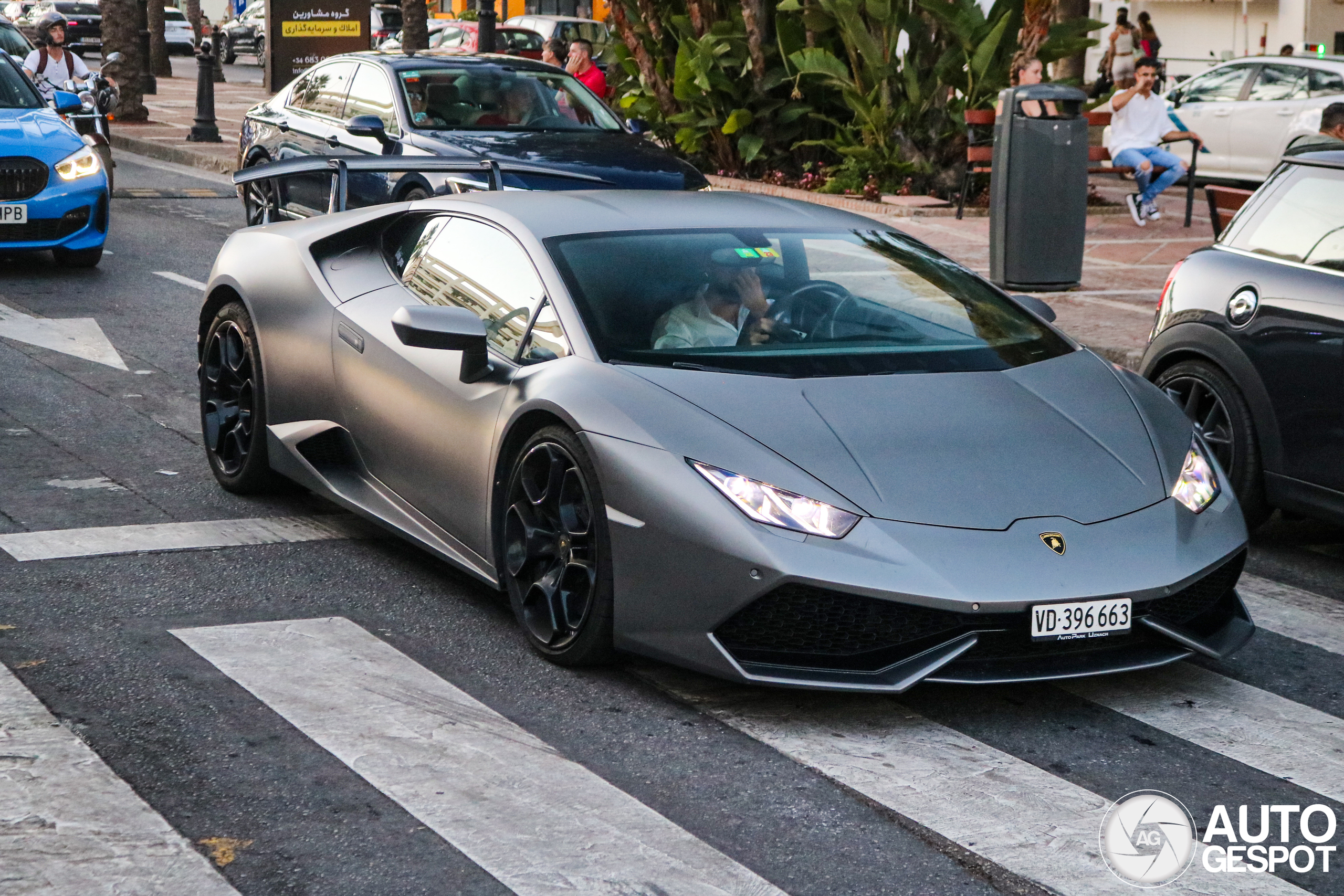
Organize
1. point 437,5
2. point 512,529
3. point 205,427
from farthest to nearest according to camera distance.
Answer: point 437,5 → point 205,427 → point 512,529

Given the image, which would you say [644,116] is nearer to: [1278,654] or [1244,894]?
[1278,654]

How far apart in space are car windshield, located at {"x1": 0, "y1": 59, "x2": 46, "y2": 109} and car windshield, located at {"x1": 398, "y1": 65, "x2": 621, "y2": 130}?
9.34 feet

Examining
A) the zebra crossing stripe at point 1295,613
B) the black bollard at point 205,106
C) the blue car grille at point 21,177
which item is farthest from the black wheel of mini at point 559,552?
the black bollard at point 205,106

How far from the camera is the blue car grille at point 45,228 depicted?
1284 centimetres

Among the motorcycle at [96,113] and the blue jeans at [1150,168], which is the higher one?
the motorcycle at [96,113]

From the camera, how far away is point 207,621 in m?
5.45

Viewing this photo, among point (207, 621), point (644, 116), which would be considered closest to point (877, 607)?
point (207, 621)

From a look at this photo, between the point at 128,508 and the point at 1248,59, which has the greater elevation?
the point at 1248,59

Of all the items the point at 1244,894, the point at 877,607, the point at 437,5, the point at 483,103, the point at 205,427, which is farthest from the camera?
the point at 437,5

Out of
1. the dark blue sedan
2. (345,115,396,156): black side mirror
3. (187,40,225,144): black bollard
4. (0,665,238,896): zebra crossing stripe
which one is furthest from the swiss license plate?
(187,40,225,144): black bollard

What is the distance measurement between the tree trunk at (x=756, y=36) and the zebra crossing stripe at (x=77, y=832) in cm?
1590

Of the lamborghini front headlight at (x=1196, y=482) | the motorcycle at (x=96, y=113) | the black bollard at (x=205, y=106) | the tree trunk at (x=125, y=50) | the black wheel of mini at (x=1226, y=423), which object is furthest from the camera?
the tree trunk at (x=125, y=50)

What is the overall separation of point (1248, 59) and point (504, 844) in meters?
19.7

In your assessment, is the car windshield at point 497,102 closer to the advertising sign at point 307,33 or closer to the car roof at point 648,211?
the car roof at point 648,211
